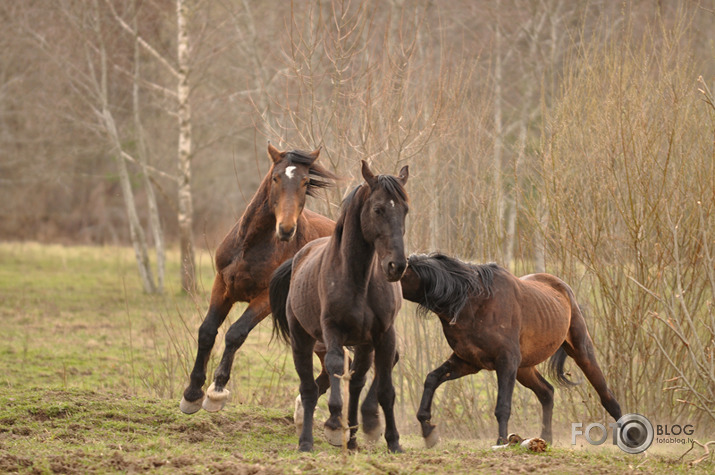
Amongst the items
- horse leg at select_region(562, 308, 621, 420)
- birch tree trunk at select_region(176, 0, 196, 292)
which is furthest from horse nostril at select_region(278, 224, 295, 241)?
birch tree trunk at select_region(176, 0, 196, 292)

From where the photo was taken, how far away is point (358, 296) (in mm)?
5820

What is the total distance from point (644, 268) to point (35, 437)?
5969 millimetres

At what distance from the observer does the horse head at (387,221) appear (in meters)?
5.30

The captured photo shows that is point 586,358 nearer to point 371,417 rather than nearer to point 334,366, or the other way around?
point 371,417

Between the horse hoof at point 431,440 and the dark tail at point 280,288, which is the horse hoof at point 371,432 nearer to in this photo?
the horse hoof at point 431,440

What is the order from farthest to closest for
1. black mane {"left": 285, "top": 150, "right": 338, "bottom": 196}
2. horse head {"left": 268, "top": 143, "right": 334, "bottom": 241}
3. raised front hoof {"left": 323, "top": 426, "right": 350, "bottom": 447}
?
black mane {"left": 285, "top": 150, "right": 338, "bottom": 196}, horse head {"left": 268, "top": 143, "right": 334, "bottom": 241}, raised front hoof {"left": 323, "top": 426, "right": 350, "bottom": 447}

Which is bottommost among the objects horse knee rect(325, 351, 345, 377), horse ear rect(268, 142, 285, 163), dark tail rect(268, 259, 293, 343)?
horse knee rect(325, 351, 345, 377)

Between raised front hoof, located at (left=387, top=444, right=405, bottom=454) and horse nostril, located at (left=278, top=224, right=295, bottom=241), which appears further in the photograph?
horse nostril, located at (left=278, top=224, right=295, bottom=241)

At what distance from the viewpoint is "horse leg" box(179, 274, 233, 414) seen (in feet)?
24.8

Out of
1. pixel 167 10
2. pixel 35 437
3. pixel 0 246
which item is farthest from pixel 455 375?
pixel 0 246

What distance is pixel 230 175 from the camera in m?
32.8

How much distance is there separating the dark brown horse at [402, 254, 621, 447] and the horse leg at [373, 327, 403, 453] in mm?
624

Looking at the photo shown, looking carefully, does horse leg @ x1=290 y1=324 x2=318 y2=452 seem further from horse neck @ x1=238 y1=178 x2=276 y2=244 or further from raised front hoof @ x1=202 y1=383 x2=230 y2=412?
horse neck @ x1=238 y1=178 x2=276 y2=244

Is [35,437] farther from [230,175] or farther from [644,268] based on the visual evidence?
[230,175]
